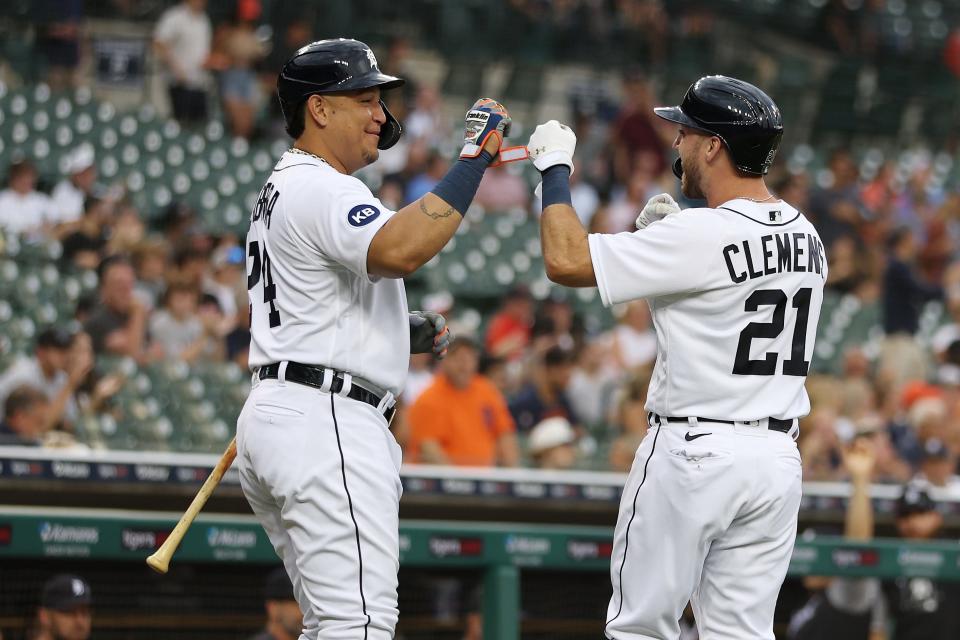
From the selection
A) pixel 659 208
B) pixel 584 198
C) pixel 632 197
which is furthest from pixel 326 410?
pixel 632 197

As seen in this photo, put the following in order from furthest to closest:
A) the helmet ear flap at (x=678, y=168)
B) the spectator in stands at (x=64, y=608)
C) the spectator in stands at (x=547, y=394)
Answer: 1. the spectator in stands at (x=547, y=394)
2. the spectator in stands at (x=64, y=608)
3. the helmet ear flap at (x=678, y=168)

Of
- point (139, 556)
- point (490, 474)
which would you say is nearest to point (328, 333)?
point (139, 556)

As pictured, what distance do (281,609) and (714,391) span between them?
2035mm

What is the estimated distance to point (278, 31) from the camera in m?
11.7

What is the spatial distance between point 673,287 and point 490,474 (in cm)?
250

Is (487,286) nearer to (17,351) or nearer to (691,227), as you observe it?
(17,351)

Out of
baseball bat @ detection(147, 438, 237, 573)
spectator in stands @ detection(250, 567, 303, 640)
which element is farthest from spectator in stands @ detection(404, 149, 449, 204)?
baseball bat @ detection(147, 438, 237, 573)

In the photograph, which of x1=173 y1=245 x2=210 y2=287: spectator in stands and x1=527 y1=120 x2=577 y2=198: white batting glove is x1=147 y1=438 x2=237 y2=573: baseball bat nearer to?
x1=527 y1=120 x2=577 y2=198: white batting glove

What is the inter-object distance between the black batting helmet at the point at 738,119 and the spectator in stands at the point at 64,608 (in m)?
2.45

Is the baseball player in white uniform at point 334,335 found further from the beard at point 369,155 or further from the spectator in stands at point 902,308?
the spectator in stands at point 902,308

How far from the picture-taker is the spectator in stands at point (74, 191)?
8.86 meters

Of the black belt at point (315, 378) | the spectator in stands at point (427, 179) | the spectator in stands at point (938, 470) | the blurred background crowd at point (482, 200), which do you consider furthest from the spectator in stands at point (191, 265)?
the black belt at point (315, 378)

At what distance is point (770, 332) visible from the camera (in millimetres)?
3641

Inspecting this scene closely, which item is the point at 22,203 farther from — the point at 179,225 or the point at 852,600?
the point at 852,600
